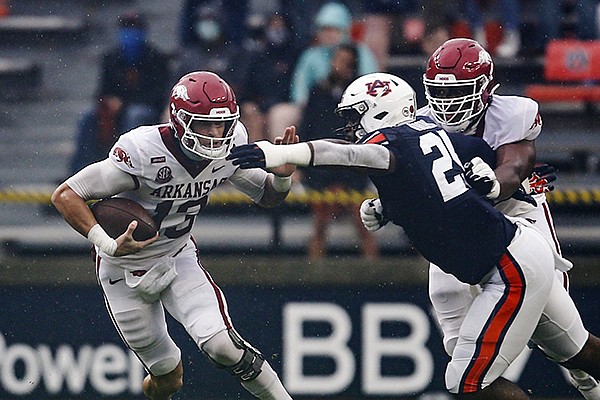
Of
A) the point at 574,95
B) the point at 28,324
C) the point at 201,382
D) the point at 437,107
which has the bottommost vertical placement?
the point at 201,382

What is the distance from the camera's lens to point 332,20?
8.78 m

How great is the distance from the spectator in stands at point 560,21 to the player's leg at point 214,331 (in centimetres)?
434

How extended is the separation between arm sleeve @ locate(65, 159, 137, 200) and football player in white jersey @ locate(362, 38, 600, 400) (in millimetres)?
1090

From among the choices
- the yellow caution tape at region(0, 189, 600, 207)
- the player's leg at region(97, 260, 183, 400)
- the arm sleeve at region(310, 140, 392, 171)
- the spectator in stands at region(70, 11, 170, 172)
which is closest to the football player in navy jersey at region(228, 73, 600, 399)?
the arm sleeve at region(310, 140, 392, 171)

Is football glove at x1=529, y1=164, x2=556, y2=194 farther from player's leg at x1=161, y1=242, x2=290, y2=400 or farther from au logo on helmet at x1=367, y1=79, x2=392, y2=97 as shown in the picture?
player's leg at x1=161, y1=242, x2=290, y2=400

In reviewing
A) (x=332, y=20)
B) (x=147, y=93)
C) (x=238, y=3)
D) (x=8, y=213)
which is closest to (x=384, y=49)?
(x=332, y=20)

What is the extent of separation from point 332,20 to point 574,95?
177cm

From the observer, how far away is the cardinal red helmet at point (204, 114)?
5.65 meters

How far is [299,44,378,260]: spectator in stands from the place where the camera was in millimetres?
8250

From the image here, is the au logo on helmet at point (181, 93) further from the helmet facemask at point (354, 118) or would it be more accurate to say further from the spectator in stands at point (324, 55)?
the spectator in stands at point (324, 55)

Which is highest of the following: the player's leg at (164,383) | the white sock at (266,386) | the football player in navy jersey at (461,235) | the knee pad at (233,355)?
the football player in navy jersey at (461,235)

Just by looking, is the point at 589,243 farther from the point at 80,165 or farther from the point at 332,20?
the point at 80,165

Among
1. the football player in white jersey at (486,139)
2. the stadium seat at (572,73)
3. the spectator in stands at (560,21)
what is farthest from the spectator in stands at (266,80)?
the football player in white jersey at (486,139)

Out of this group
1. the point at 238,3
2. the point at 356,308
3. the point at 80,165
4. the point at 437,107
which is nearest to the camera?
the point at 437,107
